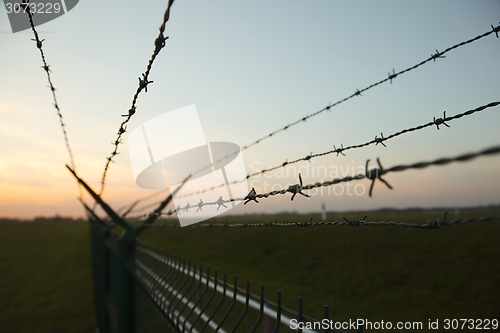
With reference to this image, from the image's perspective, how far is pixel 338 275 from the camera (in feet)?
50.4

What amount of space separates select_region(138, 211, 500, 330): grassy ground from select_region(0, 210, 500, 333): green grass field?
3cm

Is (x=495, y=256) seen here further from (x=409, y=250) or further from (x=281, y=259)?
(x=281, y=259)

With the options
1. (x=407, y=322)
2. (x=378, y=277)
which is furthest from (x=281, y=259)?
(x=407, y=322)

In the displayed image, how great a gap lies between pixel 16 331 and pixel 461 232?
1857 centimetres

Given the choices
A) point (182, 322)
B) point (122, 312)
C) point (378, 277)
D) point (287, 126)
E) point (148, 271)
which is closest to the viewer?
point (182, 322)

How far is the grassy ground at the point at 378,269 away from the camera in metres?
11.7

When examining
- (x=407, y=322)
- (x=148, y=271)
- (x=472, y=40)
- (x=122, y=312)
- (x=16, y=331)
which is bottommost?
(x=407, y=322)

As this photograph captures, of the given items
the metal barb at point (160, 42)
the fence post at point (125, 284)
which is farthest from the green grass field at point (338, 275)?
the metal barb at point (160, 42)

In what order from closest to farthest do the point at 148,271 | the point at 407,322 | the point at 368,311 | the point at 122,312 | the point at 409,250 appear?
the point at 148,271 → the point at 122,312 → the point at 407,322 → the point at 368,311 → the point at 409,250

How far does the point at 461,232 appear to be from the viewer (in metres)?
18.2

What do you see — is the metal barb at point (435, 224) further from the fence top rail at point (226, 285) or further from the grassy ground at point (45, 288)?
the grassy ground at point (45, 288)

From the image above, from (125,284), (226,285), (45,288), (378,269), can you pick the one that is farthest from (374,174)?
(45,288)

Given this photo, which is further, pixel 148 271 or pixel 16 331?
pixel 16 331

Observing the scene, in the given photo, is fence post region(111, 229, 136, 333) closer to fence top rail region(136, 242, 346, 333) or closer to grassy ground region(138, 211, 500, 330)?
fence top rail region(136, 242, 346, 333)
